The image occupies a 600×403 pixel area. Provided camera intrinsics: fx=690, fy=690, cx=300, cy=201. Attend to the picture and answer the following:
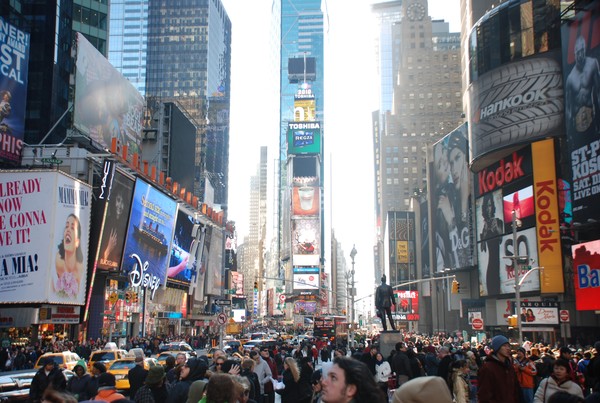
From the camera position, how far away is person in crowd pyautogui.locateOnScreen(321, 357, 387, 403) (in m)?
4.43

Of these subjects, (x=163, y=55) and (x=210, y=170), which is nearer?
(x=210, y=170)

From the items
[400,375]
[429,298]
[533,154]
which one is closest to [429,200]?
[429,298]

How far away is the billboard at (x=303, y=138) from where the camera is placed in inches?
7210

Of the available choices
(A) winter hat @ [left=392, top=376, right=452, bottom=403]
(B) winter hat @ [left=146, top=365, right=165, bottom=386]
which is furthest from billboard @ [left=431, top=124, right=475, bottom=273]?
(A) winter hat @ [left=392, top=376, right=452, bottom=403]

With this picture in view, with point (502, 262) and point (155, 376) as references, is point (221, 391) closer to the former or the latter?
point (155, 376)

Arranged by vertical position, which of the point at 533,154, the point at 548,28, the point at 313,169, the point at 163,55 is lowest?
the point at 533,154

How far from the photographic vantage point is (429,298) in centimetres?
12231

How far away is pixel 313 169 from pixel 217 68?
142 feet

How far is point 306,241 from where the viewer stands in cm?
16875

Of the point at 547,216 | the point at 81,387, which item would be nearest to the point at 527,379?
the point at 81,387

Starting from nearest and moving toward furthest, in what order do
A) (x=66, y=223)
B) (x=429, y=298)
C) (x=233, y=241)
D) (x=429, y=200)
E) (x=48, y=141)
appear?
(x=66, y=223) → (x=48, y=141) → (x=429, y=200) → (x=429, y=298) → (x=233, y=241)

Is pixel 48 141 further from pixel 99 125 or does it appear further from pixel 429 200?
pixel 429 200

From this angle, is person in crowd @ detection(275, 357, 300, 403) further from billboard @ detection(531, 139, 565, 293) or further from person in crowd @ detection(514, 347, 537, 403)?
billboard @ detection(531, 139, 565, 293)

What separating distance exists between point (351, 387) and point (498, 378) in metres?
5.17
